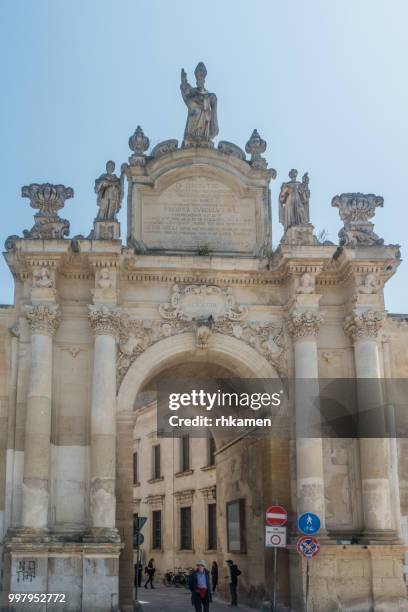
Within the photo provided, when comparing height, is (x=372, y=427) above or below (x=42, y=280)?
below

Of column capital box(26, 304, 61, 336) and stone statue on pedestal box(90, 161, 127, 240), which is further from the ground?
stone statue on pedestal box(90, 161, 127, 240)

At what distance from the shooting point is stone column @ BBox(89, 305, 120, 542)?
17.5 metres

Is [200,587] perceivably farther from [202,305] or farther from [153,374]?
[202,305]

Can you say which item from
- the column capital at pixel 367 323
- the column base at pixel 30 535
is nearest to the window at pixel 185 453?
the column capital at pixel 367 323

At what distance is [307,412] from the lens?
18.9 m

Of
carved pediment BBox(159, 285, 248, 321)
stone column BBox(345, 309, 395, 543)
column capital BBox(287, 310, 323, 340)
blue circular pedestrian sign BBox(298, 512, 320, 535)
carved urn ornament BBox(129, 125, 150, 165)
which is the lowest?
blue circular pedestrian sign BBox(298, 512, 320, 535)

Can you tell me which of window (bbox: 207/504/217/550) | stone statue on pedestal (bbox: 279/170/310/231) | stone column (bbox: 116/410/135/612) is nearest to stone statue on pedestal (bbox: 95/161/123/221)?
stone statue on pedestal (bbox: 279/170/310/231)

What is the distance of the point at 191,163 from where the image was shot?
20516mm

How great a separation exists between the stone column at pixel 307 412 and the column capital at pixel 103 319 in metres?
3.89

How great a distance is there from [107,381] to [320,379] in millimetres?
4774

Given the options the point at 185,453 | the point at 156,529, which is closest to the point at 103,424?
the point at 185,453

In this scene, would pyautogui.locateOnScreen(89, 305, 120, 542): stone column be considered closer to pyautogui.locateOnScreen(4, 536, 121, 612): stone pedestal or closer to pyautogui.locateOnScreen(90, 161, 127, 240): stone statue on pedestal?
pyautogui.locateOnScreen(4, 536, 121, 612): stone pedestal

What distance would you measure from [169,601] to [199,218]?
37.7 feet

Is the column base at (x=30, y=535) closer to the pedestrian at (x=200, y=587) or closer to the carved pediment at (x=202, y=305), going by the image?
the pedestrian at (x=200, y=587)
